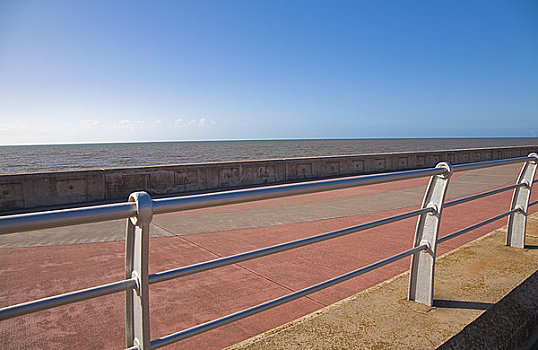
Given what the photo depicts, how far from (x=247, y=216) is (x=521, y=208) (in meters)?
4.58

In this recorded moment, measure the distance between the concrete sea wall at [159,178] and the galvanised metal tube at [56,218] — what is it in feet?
28.1

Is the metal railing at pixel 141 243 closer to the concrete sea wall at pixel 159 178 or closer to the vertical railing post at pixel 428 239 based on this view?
the vertical railing post at pixel 428 239

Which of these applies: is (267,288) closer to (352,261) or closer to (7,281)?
(352,261)

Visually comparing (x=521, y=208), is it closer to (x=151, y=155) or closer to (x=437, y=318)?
(x=437, y=318)

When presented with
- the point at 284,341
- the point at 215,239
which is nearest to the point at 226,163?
the point at 215,239

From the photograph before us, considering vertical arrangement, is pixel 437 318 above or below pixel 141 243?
below

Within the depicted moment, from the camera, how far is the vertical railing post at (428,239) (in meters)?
2.49

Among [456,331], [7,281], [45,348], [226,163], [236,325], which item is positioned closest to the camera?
[456,331]

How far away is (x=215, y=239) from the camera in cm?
551

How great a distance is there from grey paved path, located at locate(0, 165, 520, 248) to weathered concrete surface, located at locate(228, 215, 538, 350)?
→ 3816mm

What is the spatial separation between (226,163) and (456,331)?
9763 mm

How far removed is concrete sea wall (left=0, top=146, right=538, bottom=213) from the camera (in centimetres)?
841

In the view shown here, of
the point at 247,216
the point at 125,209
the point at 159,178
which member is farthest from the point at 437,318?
the point at 159,178

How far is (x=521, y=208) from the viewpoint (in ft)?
12.5
